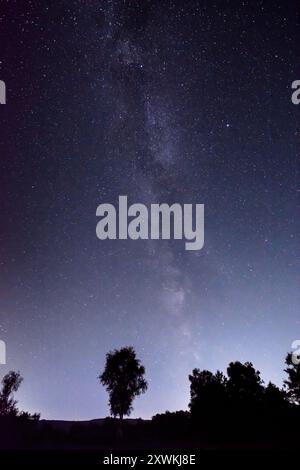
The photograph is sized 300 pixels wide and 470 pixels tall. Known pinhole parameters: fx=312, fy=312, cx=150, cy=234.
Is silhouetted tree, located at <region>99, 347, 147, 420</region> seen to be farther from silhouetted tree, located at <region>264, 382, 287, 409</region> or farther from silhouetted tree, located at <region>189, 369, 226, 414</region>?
silhouetted tree, located at <region>264, 382, 287, 409</region>

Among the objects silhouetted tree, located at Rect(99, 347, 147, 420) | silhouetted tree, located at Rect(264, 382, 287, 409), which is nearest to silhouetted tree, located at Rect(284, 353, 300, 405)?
silhouetted tree, located at Rect(264, 382, 287, 409)

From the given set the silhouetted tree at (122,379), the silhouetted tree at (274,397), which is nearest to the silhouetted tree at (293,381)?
the silhouetted tree at (274,397)

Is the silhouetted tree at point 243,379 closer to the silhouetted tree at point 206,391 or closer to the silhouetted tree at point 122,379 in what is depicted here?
the silhouetted tree at point 206,391

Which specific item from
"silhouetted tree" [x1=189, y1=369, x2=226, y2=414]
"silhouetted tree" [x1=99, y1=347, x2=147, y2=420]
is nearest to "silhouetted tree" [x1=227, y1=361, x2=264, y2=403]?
"silhouetted tree" [x1=189, y1=369, x2=226, y2=414]

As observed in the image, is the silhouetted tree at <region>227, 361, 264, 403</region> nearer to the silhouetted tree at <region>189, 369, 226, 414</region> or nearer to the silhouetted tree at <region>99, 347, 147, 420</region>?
the silhouetted tree at <region>189, 369, 226, 414</region>

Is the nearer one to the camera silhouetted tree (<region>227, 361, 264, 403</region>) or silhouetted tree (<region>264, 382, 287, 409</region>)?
silhouetted tree (<region>264, 382, 287, 409</region>)

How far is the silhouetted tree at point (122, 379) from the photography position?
52094 millimetres

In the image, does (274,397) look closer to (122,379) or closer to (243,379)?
(243,379)

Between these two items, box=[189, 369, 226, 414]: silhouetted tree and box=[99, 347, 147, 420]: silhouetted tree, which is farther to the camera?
box=[99, 347, 147, 420]: silhouetted tree

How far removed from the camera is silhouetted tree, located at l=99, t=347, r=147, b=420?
52.1 meters

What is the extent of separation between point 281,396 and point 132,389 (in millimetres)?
25334

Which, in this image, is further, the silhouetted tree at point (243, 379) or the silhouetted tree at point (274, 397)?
the silhouetted tree at point (243, 379)

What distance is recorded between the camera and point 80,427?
44156mm

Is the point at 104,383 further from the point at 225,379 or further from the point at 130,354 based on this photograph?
the point at 225,379
